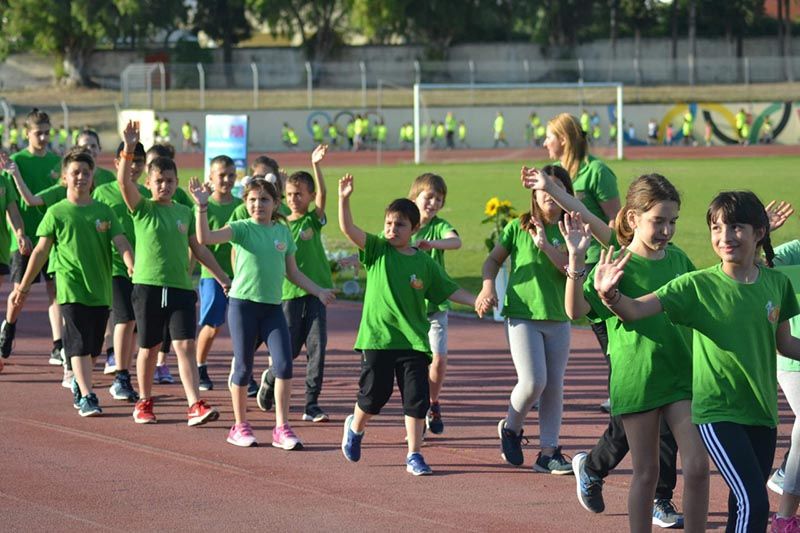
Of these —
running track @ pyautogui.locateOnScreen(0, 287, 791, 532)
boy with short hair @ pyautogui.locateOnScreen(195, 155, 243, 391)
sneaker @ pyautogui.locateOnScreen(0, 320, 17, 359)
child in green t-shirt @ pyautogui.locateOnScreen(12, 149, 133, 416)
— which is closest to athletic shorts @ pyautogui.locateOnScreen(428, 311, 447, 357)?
running track @ pyautogui.locateOnScreen(0, 287, 791, 532)

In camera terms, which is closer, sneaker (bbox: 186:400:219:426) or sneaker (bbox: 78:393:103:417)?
sneaker (bbox: 186:400:219:426)

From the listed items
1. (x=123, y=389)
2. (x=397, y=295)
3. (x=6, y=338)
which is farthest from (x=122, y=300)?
(x=397, y=295)

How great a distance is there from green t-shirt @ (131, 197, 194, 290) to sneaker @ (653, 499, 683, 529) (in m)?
3.96

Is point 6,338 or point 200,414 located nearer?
point 200,414

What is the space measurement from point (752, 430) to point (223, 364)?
6.90m

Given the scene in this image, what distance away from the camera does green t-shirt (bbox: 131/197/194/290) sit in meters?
9.19

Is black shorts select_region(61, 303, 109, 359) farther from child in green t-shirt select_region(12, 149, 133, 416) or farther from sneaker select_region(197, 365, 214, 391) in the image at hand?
sneaker select_region(197, 365, 214, 391)

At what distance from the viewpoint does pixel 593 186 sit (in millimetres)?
8828

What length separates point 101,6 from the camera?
70000 mm

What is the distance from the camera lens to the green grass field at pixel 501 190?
2078 cm

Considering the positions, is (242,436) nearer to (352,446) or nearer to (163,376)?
(352,446)

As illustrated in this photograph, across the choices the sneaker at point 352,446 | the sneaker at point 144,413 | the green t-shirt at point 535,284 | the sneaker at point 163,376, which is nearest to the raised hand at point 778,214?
the green t-shirt at point 535,284

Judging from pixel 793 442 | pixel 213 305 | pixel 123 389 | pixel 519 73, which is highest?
pixel 519 73

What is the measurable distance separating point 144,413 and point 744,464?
4996 mm
